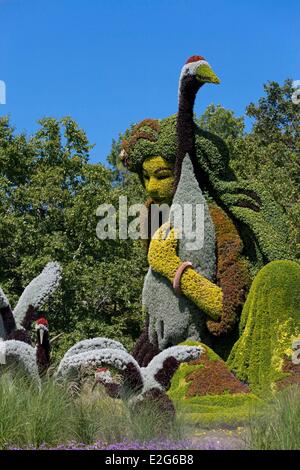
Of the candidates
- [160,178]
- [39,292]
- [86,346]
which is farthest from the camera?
[160,178]

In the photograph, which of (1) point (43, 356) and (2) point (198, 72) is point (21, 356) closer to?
(1) point (43, 356)

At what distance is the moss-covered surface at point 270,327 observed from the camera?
10.7 metres

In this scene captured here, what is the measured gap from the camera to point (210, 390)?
10516 millimetres

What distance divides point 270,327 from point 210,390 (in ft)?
4.30

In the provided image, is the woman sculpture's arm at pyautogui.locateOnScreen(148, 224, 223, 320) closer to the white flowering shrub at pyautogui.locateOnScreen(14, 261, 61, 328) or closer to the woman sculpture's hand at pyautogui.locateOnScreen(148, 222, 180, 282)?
the woman sculpture's hand at pyautogui.locateOnScreen(148, 222, 180, 282)

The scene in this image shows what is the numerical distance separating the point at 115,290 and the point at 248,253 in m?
7.03

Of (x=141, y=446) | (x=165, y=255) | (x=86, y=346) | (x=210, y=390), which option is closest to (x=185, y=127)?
(x=165, y=255)

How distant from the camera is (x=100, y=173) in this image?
19812 mm

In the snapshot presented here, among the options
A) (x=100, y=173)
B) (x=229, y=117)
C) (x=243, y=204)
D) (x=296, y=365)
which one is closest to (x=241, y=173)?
(x=100, y=173)

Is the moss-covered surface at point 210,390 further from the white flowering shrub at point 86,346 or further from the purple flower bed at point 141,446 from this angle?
the purple flower bed at point 141,446

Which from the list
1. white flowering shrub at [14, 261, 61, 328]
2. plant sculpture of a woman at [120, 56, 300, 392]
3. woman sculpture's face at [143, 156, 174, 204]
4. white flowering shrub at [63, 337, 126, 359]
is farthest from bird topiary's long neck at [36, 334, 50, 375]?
woman sculpture's face at [143, 156, 174, 204]

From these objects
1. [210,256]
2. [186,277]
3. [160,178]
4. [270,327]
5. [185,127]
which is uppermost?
[185,127]

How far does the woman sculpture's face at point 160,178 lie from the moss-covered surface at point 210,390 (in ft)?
9.90

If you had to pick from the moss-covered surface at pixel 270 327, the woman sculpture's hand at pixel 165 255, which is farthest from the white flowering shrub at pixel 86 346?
the woman sculpture's hand at pixel 165 255
